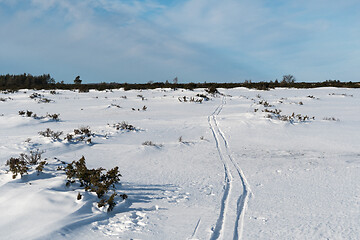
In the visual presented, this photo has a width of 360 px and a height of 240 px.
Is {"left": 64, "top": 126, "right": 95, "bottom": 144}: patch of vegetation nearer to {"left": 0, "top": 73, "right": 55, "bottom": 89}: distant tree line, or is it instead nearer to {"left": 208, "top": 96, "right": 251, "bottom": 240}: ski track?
{"left": 208, "top": 96, "right": 251, "bottom": 240}: ski track

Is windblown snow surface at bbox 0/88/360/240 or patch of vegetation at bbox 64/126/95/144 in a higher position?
patch of vegetation at bbox 64/126/95/144

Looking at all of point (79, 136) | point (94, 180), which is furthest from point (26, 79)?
point (94, 180)

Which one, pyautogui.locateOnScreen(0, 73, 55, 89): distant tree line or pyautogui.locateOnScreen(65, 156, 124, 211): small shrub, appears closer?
pyautogui.locateOnScreen(65, 156, 124, 211): small shrub

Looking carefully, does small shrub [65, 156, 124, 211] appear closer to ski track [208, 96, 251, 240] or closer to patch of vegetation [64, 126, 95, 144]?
ski track [208, 96, 251, 240]

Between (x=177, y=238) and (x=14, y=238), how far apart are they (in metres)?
1.67

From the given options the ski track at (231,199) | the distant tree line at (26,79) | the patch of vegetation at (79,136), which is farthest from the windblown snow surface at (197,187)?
the distant tree line at (26,79)

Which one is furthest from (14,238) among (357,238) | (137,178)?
(357,238)

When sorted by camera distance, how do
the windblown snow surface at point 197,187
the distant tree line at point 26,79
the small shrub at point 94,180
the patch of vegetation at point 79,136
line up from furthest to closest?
the distant tree line at point 26,79 → the patch of vegetation at point 79,136 → the small shrub at point 94,180 → the windblown snow surface at point 197,187

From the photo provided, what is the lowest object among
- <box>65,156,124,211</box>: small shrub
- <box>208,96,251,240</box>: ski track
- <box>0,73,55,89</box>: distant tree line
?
<box>208,96,251,240</box>: ski track

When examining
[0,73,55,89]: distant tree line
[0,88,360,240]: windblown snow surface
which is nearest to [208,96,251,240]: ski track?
[0,88,360,240]: windblown snow surface

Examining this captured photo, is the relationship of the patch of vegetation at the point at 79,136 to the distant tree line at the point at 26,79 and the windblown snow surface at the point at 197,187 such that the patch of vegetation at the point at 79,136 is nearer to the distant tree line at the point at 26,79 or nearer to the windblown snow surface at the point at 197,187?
the windblown snow surface at the point at 197,187

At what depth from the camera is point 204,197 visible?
3930mm

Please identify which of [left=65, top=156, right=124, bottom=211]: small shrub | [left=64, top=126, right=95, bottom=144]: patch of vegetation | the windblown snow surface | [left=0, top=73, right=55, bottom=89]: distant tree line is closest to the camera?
the windblown snow surface

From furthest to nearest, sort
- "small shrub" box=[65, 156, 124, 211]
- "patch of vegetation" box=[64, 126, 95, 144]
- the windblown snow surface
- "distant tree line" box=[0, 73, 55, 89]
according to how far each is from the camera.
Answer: "distant tree line" box=[0, 73, 55, 89] < "patch of vegetation" box=[64, 126, 95, 144] < "small shrub" box=[65, 156, 124, 211] < the windblown snow surface
